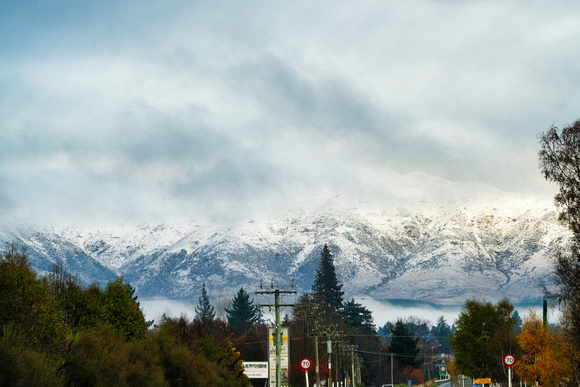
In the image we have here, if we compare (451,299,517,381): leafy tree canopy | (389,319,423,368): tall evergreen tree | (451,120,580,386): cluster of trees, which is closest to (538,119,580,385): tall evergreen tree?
(451,120,580,386): cluster of trees

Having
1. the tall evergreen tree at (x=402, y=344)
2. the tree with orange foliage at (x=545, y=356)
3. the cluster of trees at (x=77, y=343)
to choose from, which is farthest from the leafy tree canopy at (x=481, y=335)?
the tall evergreen tree at (x=402, y=344)

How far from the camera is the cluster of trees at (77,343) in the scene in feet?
90.2

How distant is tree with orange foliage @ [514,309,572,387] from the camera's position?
4338 centimetres

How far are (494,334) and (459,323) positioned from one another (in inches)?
170

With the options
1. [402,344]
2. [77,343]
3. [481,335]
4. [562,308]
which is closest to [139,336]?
[77,343]

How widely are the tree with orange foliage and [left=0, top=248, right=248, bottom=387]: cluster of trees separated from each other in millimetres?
19615

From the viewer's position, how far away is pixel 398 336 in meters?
168

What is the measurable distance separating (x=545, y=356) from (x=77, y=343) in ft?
109

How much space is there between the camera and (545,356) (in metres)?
55.6

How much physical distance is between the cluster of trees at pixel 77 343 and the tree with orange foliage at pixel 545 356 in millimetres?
19615

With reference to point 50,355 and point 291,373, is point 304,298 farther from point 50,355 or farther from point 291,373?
point 50,355

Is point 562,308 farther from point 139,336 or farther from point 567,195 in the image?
point 139,336

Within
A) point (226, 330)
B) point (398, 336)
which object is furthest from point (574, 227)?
point (398, 336)

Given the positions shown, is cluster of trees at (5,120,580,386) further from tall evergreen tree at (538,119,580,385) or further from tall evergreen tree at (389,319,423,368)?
tall evergreen tree at (389,319,423,368)
